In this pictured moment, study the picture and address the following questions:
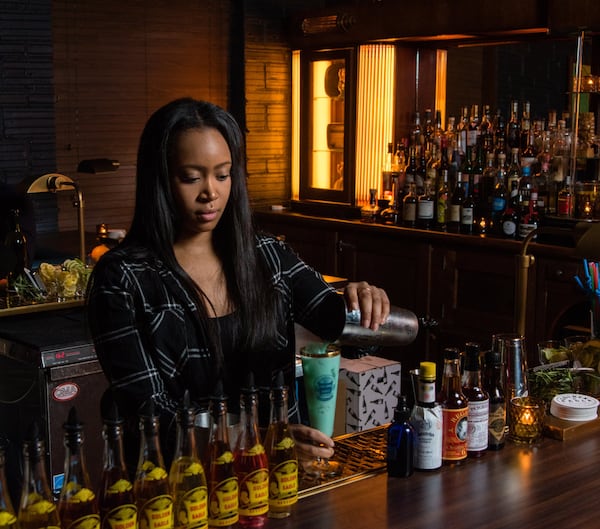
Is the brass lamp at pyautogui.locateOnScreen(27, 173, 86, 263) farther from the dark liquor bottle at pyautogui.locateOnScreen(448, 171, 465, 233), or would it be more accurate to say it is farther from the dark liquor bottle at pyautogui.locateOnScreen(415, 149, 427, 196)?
the dark liquor bottle at pyautogui.locateOnScreen(415, 149, 427, 196)

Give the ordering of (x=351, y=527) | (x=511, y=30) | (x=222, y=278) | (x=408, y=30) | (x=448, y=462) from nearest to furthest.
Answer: (x=351, y=527), (x=448, y=462), (x=222, y=278), (x=511, y=30), (x=408, y=30)

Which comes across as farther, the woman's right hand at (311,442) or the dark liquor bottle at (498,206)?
the dark liquor bottle at (498,206)

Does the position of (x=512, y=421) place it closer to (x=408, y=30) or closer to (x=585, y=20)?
(x=585, y=20)

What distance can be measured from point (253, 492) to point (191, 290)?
21.5 inches

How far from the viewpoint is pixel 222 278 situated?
6.62 feet

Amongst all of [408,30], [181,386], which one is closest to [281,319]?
[181,386]

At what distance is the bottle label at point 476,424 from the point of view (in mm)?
1878

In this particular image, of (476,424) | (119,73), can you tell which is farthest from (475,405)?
(119,73)

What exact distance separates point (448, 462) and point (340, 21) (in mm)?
4136

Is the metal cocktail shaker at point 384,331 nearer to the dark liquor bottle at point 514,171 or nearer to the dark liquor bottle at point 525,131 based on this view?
the dark liquor bottle at point 514,171

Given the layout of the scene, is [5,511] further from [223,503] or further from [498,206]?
[498,206]

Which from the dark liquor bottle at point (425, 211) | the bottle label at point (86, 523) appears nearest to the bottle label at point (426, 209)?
the dark liquor bottle at point (425, 211)

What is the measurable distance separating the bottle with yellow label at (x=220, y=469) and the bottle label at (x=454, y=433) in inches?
21.2

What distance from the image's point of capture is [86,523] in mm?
1298
